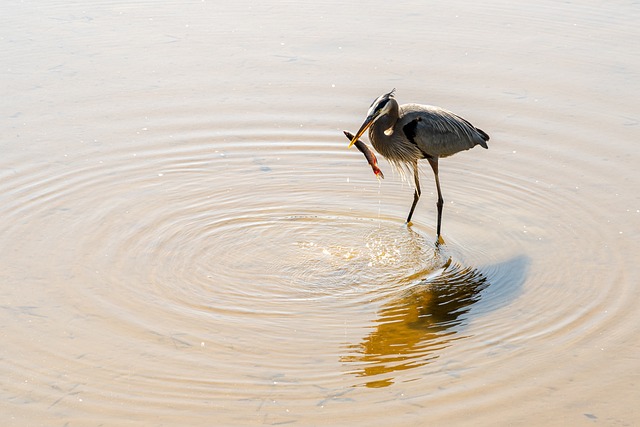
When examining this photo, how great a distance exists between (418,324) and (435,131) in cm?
247

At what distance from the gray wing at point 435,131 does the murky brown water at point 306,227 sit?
25.6 inches

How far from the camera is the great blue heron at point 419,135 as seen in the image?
891 cm

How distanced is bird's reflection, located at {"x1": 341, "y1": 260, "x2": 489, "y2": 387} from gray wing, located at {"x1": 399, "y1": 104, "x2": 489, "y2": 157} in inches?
55.5

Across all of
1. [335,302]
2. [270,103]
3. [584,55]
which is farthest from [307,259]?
[584,55]

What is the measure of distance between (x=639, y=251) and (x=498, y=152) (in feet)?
8.11

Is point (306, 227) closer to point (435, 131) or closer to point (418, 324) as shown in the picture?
point (435, 131)

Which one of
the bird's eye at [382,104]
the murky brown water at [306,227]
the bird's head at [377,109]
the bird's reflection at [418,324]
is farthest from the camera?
the bird's eye at [382,104]

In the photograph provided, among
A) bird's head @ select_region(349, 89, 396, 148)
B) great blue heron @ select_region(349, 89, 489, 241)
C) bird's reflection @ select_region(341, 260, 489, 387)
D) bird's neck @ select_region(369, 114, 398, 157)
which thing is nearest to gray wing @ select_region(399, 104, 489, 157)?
great blue heron @ select_region(349, 89, 489, 241)

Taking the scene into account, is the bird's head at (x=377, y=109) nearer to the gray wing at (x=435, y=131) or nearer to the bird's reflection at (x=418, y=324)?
the gray wing at (x=435, y=131)

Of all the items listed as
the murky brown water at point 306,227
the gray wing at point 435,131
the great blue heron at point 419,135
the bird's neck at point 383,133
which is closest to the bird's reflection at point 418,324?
the murky brown water at point 306,227

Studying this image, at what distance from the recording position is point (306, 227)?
864 centimetres

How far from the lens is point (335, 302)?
7.37m

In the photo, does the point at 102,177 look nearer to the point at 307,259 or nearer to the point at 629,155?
the point at 307,259

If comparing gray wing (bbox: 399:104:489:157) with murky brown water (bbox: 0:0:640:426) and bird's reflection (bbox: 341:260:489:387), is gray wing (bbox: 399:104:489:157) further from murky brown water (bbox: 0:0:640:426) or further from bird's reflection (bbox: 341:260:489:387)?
bird's reflection (bbox: 341:260:489:387)
